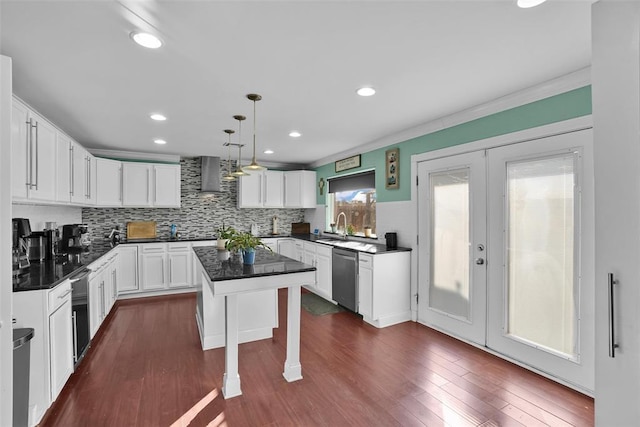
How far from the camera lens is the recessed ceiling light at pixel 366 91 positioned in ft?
8.56

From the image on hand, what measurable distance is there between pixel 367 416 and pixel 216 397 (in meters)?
1.13

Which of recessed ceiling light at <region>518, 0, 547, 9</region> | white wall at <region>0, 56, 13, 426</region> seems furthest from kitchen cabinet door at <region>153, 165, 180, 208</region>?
recessed ceiling light at <region>518, 0, 547, 9</region>

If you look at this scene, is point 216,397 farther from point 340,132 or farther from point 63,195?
point 340,132

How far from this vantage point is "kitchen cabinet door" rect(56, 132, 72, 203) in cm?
306

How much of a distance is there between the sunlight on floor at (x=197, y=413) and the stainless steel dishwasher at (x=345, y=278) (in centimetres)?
213

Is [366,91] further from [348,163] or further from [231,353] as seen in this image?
[348,163]

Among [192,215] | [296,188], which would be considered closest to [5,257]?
[192,215]

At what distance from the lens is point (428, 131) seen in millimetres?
3623

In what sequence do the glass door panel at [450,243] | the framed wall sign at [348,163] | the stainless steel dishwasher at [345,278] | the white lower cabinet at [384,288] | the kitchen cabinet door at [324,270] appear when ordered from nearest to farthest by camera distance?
the glass door panel at [450,243], the white lower cabinet at [384,288], the stainless steel dishwasher at [345,278], the kitchen cabinet door at [324,270], the framed wall sign at [348,163]

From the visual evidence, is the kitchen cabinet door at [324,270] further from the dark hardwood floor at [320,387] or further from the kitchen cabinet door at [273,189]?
the kitchen cabinet door at [273,189]

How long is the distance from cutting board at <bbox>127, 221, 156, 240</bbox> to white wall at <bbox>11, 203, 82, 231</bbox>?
756mm

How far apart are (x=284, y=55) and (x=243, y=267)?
1.69 metres

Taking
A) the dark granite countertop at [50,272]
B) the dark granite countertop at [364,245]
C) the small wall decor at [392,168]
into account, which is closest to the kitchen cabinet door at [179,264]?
the dark granite countertop at [50,272]

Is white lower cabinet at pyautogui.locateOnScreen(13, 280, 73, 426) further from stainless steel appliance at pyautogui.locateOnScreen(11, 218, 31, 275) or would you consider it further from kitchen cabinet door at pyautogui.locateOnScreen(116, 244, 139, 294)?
kitchen cabinet door at pyautogui.locateOnScreen(116, 244, 139, 294)
